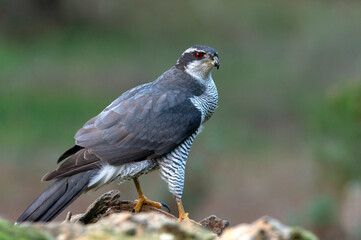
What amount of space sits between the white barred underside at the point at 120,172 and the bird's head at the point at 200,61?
3.41ft

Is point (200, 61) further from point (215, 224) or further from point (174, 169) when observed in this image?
point (215, 224)

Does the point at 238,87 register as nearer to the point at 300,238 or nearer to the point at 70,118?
the point at 70,118

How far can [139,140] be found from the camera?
A: 528cm

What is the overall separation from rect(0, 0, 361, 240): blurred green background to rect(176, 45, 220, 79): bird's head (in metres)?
1.53

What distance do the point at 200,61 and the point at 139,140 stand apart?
A: 1.06m

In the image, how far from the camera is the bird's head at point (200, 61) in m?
5.79

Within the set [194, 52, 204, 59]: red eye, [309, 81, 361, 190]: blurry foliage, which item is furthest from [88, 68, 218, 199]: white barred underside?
[309, 81, 361, 190]: blurry foliage

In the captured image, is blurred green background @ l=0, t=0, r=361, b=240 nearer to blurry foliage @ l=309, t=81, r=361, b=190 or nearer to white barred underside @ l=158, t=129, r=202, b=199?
blurry foliage @ l=309, t=81, r=361, b=190

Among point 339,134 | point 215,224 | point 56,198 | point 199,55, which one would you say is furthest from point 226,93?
point 56,198

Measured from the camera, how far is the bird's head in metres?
5.79

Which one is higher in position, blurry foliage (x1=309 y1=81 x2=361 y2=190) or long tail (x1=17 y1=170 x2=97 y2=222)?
blurry foliage (x1=309 y1=81 x2=361 y2=190)

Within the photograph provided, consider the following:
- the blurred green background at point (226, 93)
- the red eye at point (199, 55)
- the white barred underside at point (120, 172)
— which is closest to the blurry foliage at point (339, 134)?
the blurred green background at point (226, 93)

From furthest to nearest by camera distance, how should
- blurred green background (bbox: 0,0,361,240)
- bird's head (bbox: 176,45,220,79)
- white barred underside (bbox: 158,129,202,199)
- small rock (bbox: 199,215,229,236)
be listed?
blurred green background (bbox: 0,0,361,240) < bird's head (bbox: 176,45,220,79) < white barred underside (bbox: 158,129,202,199) < small rock (bbox: 199,215,229,236)

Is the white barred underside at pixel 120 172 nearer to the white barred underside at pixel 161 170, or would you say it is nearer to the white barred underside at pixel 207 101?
the white barred underside at pixel 161 170
